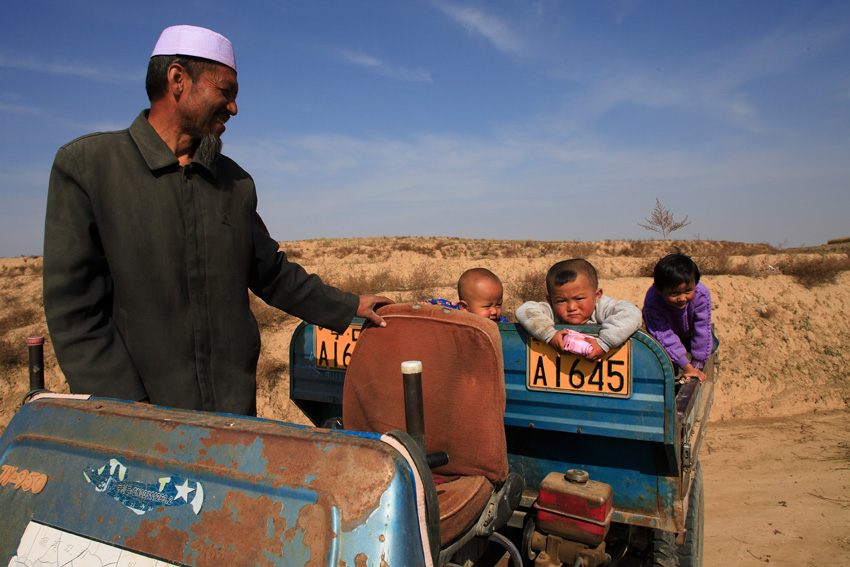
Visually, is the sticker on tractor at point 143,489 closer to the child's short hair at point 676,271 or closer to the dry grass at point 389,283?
the child's short hair at point 676,271

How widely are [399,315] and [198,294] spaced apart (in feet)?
2.64

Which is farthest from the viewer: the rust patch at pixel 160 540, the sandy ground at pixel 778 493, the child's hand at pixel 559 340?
the sandy ground at pixel 778 493

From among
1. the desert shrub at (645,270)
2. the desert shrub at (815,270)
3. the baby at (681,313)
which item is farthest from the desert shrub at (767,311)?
the baby at (681,313)

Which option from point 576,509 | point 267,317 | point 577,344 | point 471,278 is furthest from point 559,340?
point 267,317

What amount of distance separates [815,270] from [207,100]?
11.7 metres

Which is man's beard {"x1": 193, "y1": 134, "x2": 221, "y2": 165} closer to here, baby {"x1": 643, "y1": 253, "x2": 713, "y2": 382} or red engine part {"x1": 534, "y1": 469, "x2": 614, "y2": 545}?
red engine part {"x1": 534, "y1": 469, "x2": 614, "y2": 545}

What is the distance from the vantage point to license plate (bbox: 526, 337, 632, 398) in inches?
101

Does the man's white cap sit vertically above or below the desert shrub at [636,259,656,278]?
above

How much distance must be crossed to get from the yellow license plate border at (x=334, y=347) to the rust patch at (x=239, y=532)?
2.21m

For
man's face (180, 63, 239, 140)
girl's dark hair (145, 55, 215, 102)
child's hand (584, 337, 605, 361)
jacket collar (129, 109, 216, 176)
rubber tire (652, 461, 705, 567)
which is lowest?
rubber tire (652, 461, 705, 567)

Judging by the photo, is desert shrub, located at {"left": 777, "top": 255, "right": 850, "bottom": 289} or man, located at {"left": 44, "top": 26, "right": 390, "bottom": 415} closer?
man, located at {"left": 44, "top": 26, "right": 390, "bottom": 415}

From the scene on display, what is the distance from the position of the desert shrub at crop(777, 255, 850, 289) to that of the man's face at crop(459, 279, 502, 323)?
9.23 metres

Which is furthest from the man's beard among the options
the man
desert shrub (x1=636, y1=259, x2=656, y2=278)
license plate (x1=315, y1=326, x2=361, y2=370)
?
desert shrub (x1=636, y1=259, x2=656, y2=278)

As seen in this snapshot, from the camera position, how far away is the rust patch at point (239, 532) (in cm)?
108
